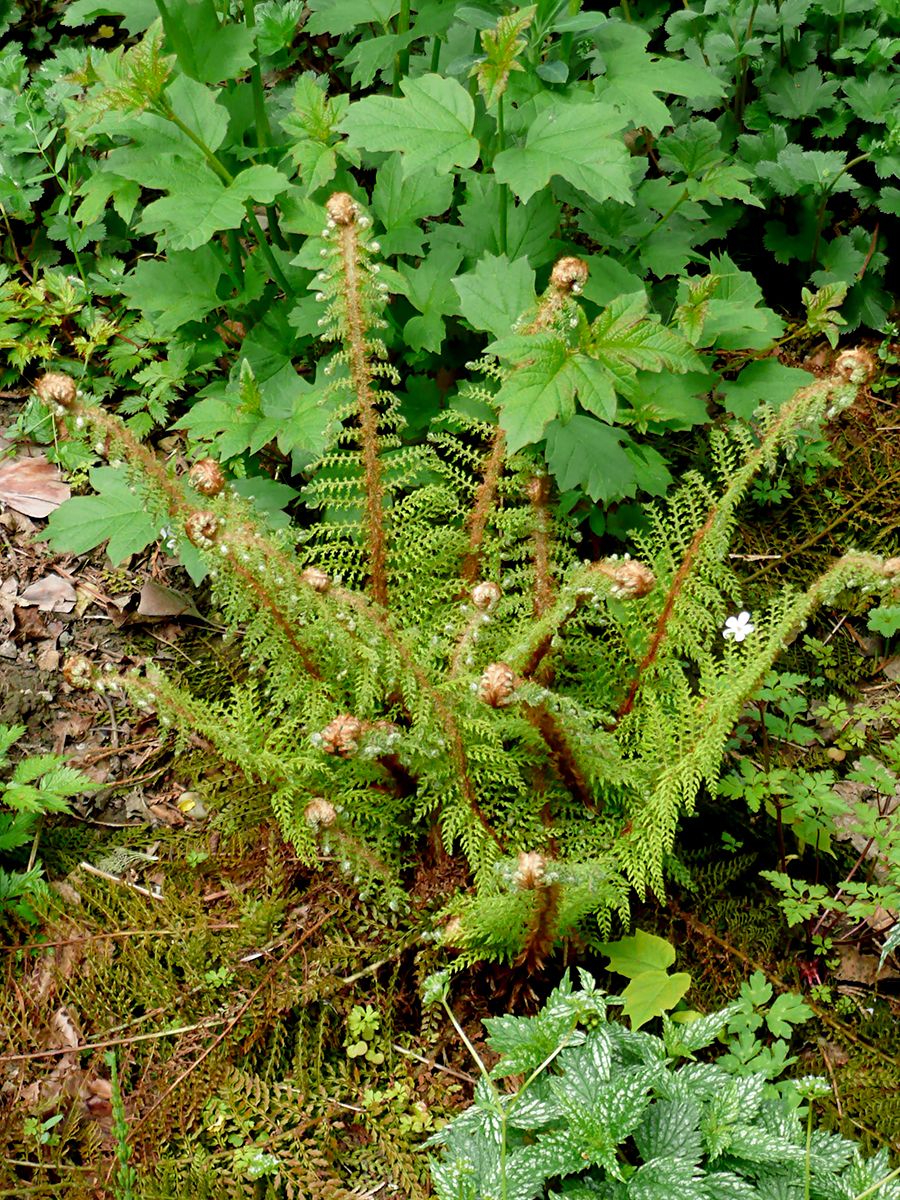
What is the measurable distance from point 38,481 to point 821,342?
2.91 m

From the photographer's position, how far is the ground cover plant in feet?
7.16

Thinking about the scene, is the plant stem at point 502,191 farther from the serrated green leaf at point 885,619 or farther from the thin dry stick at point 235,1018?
the thin dry stick at point 235,1018

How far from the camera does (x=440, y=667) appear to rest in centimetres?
271

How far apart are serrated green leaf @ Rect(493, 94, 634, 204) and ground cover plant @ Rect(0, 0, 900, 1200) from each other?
1cm

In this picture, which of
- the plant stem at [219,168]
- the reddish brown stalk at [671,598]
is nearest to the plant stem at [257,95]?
the plant stem at [219,168]

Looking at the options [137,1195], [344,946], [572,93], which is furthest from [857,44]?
[137,1195]

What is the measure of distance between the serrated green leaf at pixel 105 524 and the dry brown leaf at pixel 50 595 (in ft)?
1.25

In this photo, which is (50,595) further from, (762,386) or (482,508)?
(762,386)

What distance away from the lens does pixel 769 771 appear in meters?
2.69

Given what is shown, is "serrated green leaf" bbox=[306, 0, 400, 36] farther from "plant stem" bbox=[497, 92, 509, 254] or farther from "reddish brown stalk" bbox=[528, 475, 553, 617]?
"reddish brown stalk" bbox=[528, 475, 553, 617]

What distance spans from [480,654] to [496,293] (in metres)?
1.00

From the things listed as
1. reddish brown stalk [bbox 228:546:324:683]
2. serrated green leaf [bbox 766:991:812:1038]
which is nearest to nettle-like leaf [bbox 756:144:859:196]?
reddish brown stalk [bbox 228:546:324:683]

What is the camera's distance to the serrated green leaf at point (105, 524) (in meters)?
2.81

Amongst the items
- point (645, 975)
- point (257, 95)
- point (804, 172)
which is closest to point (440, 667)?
point (645, 975)
